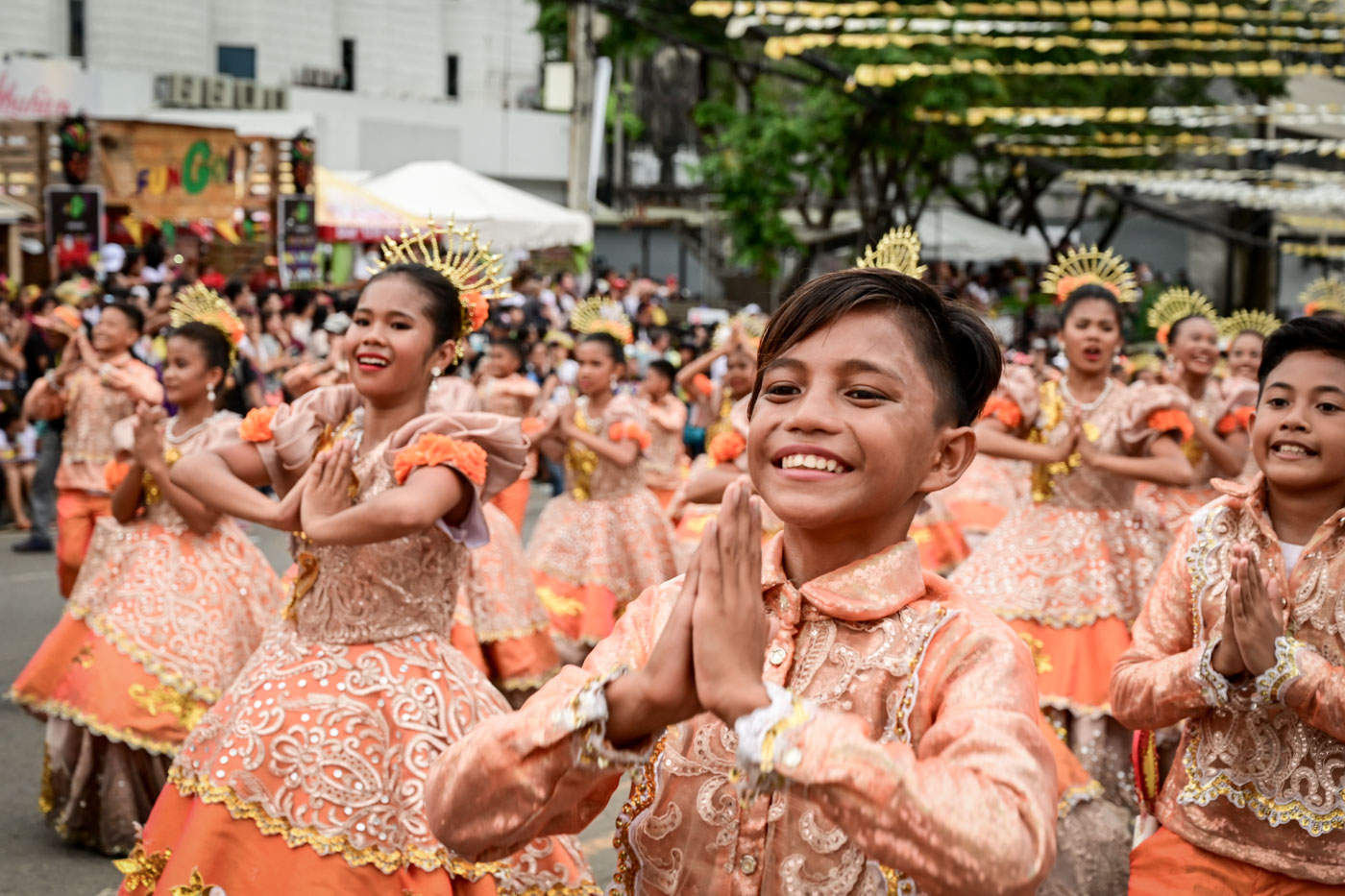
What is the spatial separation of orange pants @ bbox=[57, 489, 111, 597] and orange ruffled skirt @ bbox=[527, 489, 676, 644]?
2.46 m

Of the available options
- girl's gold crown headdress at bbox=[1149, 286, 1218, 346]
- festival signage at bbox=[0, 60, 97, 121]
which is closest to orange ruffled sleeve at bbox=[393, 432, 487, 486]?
girl's gold crown headdress at bbox=[1149, 286, 1218, 346]

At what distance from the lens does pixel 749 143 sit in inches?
951

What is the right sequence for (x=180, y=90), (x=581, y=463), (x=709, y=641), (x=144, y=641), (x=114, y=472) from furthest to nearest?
(x=180, y=90) → (x=581, y=463) → (x=114, y=472) → (x=144, y=641) → (x=709, y=641)

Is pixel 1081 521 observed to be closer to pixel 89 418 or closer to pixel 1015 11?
pixel 89 418

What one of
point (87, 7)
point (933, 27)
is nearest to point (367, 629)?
point (933, 27)

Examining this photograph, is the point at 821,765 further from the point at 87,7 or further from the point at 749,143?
the point at 87,7

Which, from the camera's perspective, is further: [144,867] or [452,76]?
[452,76]

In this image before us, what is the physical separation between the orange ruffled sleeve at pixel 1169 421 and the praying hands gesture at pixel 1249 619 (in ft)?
10.2

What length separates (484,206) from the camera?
19.9 metres

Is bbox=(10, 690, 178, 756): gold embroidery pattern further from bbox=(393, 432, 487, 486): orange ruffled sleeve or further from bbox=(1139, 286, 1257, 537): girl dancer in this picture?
bbox=(1139, 286, 1257, 537): girl dancer

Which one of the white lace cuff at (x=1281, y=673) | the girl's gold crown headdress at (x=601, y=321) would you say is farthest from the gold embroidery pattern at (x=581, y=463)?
the white lace cuff at (x=1281, y=673)

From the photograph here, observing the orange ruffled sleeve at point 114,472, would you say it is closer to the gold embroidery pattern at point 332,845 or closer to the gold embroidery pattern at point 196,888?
the gold embroidery pattern at point 332,845

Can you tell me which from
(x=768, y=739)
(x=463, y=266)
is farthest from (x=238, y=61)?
(x=768, y=739)

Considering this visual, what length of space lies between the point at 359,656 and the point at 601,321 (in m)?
7.05
